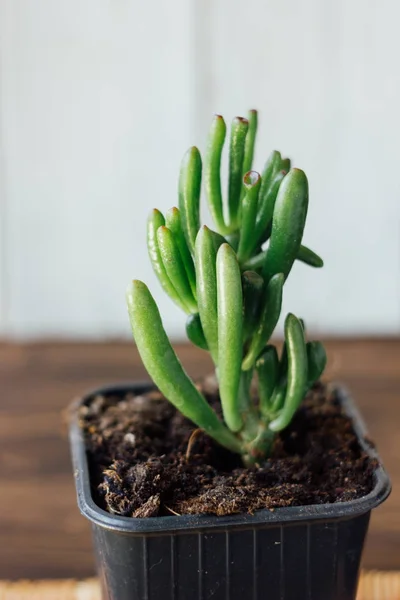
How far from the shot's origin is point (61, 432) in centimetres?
123

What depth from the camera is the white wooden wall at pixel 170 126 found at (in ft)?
5.24

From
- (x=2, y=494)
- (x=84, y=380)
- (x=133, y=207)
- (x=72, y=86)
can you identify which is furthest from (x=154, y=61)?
(x=2, y=494)

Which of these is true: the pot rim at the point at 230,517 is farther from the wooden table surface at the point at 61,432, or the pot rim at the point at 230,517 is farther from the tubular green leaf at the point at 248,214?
the wooden table surface at the point at 61,432

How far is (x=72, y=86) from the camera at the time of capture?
1637 mm

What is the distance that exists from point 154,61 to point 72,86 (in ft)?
0.57

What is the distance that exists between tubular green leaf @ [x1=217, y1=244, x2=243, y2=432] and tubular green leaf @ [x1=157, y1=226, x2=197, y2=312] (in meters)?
0.05

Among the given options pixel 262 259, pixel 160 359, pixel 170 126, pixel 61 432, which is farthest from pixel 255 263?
pixel 170 126

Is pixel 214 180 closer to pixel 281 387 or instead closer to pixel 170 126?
pixel 281 387

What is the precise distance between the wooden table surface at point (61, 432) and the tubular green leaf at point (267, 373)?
38 centimetres

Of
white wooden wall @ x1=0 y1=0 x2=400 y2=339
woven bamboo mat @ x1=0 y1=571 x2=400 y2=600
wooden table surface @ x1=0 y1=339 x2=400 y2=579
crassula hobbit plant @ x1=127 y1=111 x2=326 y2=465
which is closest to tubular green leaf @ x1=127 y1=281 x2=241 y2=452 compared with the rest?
crassula hobbit plant @ x1=127 y1=111 x2=326 y2=465

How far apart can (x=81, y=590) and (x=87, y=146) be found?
3.48 feet

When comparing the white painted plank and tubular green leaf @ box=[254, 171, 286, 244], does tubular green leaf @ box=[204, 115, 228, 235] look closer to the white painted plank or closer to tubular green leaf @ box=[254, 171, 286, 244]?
tubular green leaf @ box=[254, 171, 286, 244]

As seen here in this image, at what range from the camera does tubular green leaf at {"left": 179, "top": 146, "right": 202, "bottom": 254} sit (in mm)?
622

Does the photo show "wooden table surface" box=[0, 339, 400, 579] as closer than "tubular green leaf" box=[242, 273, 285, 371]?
No
